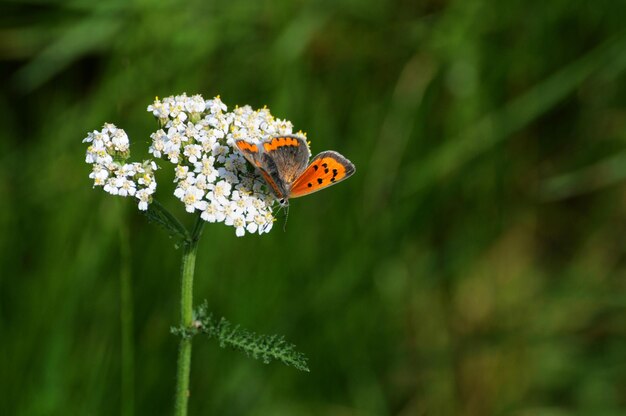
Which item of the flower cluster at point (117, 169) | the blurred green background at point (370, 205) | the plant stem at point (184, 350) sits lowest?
the plant stem at point (184, 350)

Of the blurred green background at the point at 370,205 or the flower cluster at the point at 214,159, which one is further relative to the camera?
the blurred green background at the point at 370,205

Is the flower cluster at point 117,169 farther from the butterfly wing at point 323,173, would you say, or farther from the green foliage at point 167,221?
the butterfly wing at point 323,173

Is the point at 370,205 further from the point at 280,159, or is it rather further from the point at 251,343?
the point at 251,343

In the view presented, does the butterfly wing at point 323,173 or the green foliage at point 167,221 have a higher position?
the butterfly wing at point 323,173

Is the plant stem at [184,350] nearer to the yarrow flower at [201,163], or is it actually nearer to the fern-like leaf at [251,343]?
the fern-like leaf at [251,343]

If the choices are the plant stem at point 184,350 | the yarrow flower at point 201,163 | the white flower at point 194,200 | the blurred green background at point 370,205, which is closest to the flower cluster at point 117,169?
the yarrow flower at point 201,163

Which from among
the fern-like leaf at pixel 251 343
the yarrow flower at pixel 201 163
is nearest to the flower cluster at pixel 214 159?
the yarrow flower at pixel 201 163

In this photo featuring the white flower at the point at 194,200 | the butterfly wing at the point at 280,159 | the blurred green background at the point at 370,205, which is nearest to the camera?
the white flower at the point at 194,200

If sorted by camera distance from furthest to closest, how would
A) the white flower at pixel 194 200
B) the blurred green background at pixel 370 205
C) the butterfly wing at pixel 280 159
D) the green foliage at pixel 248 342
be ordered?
the blurred green background at pixel 370 205, the butterfly wing at pixel 280 159, the white flower at pixel 194 200, the green foliage at pixel 248 342
